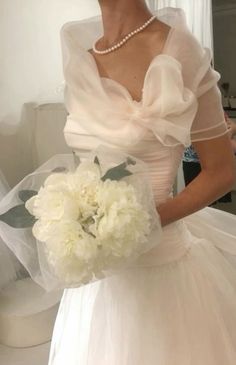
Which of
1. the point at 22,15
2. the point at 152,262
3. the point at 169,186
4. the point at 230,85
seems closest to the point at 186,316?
the point at 152,262

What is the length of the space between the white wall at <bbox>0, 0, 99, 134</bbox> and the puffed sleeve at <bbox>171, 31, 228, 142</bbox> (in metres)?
1.51

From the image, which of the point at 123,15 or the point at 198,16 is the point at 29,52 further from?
the point at 123,15

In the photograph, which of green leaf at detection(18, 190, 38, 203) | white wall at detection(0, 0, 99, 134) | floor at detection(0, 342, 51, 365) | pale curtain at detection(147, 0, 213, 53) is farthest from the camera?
pale curtain at detection(147, 0, 213, 53)

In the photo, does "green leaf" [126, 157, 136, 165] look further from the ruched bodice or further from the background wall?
the background wall

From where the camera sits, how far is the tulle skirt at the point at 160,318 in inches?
31.3

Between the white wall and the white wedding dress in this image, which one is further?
the white wall

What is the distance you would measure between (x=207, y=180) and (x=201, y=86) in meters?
0.16

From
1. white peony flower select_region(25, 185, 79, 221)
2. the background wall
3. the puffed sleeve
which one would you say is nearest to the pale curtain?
the background wall

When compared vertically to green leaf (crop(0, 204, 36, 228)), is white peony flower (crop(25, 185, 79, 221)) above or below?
above

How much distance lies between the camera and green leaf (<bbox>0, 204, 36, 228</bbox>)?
693 mm

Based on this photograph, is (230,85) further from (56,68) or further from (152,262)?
(152,262)

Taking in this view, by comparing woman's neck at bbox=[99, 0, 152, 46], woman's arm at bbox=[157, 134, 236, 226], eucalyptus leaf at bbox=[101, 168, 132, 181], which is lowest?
woman's arm at bbox=[157, 134, 236, 226]

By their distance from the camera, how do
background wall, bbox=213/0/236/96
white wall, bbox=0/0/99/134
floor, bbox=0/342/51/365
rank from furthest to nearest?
background wall, bbox=213/0/236/96, white wall, bbox=0/0/99/134, floor, bbox=0/342/51/365

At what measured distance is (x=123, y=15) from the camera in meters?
0.81
